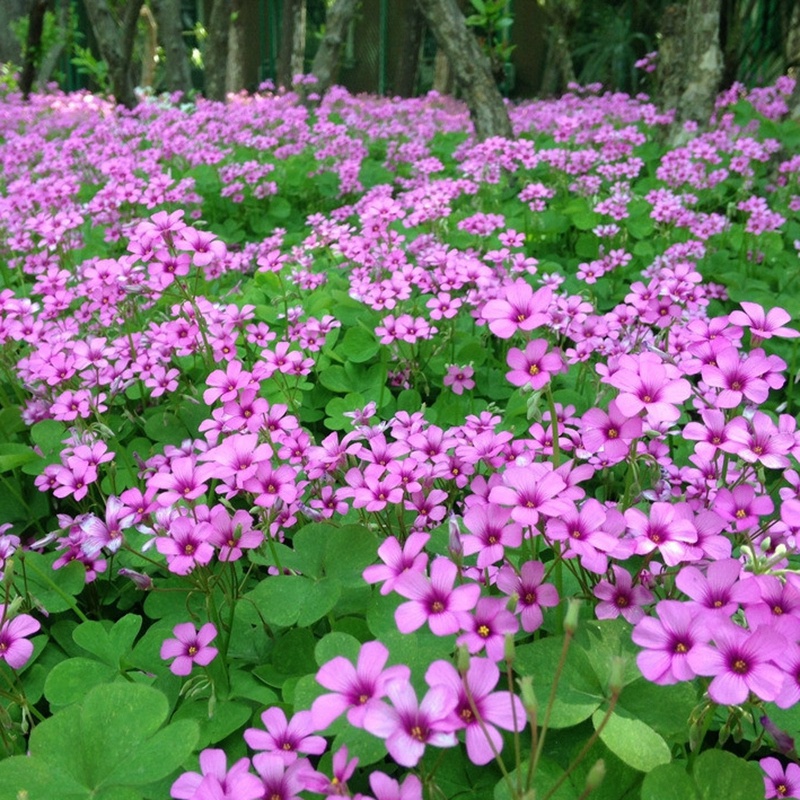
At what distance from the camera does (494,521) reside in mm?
1327

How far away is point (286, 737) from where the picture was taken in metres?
1.14

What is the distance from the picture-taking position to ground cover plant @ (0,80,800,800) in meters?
1.06

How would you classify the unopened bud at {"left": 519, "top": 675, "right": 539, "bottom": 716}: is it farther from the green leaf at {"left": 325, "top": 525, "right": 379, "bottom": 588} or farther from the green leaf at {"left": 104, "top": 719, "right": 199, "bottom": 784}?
the green leaf at {"left": 325, "top": 525, "right": 379, "bottom": 588}

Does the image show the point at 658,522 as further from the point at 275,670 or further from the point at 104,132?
the point at 104,132

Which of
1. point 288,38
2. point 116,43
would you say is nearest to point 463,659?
point 116,43

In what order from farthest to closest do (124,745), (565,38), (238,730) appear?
(565,38)
(238,730)
(124,745)

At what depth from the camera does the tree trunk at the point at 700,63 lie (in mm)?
5676

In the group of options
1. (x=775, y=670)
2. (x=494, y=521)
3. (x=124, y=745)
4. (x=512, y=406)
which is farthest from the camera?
(x=512, y=406)

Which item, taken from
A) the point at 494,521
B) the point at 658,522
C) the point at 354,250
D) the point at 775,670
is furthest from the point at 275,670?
the point at 354,250

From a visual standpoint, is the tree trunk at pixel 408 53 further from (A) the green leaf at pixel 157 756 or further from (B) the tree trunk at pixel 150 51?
(A) the green leaf at pixel 157 756

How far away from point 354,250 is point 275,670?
2105 mm

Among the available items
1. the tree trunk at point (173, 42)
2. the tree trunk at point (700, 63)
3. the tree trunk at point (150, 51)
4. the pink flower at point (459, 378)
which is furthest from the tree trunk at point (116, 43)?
the pink flower at point (459, 378)

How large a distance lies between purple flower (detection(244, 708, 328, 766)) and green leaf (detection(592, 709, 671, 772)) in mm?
443

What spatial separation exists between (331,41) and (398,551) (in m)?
9.46
